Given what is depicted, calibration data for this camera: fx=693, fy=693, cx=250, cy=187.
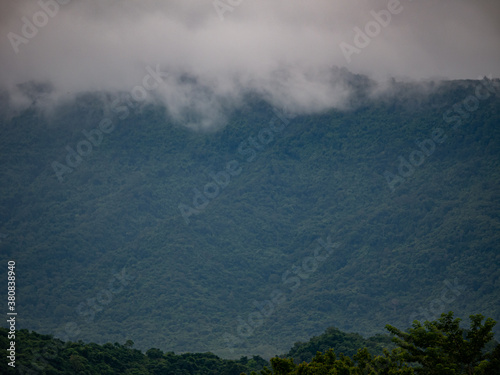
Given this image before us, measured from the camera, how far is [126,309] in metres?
Result: 122

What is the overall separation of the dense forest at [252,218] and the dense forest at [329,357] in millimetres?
37657

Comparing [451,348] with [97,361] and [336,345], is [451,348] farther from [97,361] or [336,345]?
[336,345]

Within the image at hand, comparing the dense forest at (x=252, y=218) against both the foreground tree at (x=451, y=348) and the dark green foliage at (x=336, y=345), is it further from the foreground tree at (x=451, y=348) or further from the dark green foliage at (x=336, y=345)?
the foreground tree at (x=451, y=348)

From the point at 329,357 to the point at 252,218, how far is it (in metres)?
111

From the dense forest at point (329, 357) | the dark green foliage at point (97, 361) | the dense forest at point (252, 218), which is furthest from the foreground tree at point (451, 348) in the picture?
the dense forest at point (252, 218)

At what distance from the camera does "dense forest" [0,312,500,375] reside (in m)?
27.4

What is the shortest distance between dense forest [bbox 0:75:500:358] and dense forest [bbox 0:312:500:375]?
37.7m

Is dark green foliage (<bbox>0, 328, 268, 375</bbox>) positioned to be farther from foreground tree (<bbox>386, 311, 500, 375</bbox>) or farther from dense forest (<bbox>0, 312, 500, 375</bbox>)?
foreground tree (<bbox>386, 311, 500, 375</bbox>)

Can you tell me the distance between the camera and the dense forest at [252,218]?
11588 centimetres

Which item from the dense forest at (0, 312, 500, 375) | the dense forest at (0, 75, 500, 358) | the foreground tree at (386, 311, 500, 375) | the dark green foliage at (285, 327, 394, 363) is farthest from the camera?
the dense forest at (0, 75, 500, 358)

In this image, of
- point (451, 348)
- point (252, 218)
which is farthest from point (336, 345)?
point (252, 218)

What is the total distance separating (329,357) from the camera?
99.1 feet

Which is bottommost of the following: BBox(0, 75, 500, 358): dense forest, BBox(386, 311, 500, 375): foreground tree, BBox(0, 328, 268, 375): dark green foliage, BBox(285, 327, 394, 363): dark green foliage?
BBox(386, 311, 500, 375): foreground tree

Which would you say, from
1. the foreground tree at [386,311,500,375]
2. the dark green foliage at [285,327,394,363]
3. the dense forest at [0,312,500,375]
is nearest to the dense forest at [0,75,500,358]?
the dark green foliage at [285,327,394,363]
